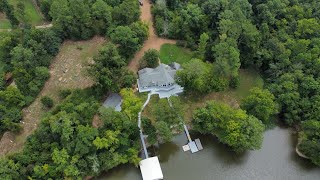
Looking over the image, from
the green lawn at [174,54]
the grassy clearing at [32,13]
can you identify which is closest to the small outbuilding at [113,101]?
the green lawn at [174,54]

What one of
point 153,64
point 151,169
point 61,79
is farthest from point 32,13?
A: point 151,169

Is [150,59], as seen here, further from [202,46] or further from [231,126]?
[231,126]

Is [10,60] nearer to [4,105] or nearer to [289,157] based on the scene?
[4,105]

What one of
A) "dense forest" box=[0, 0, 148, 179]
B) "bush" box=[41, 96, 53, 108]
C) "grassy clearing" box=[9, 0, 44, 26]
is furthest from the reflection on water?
"grassy clearing" box=[9, 0, 44, 26]

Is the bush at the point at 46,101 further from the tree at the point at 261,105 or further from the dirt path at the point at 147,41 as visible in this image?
the tree at the point at 261,105

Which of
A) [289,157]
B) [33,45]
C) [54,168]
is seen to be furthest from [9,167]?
[289,157]

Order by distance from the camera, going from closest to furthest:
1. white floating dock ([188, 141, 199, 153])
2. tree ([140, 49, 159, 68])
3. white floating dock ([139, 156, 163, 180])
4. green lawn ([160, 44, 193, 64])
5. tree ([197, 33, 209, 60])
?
white floating dock ([139, 156, 163, 180])
white floating dock ([188, 141, 199, 153])
tree ([140, 49, 159, 68])
tree ([197, 33, 209, 60])
green lawn ([160, 44, 193, 64])

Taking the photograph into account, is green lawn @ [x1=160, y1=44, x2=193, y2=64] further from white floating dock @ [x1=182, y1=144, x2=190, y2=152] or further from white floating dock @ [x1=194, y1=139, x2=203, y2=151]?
white floating dock @ [x1=182, y1=144, x2=190, y2=152]
